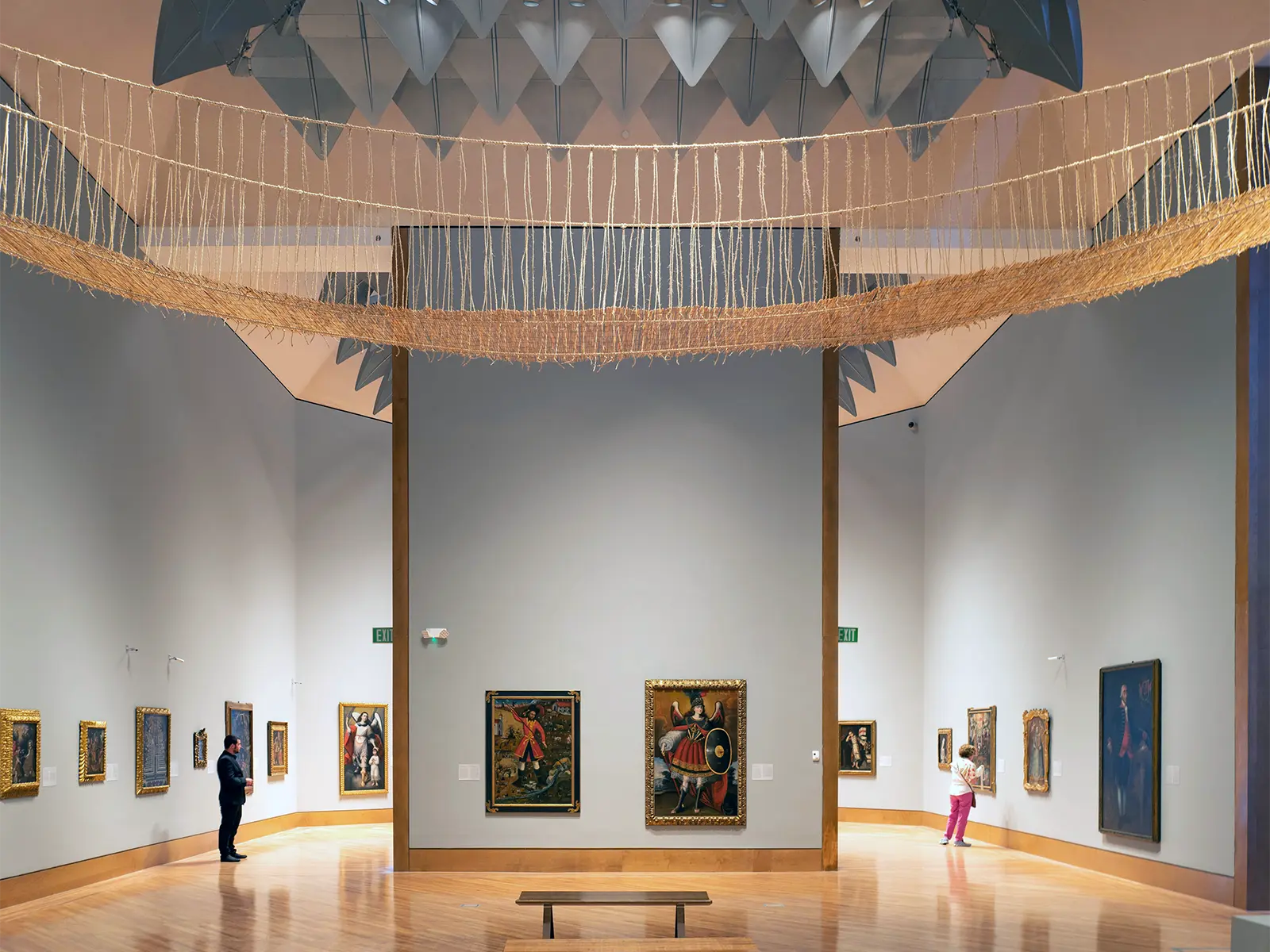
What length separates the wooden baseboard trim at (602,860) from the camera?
1368cm

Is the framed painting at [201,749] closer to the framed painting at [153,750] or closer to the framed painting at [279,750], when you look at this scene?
the framed painting at [153,750]

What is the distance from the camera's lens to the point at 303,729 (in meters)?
20.6

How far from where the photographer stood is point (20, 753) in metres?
11.3

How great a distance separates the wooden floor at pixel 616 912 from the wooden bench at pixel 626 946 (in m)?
0.13

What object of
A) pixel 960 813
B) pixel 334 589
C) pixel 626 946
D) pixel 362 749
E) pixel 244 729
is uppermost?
pixel 334 589

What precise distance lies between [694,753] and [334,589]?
8.91 m

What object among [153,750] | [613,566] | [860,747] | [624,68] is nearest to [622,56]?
[624,68]

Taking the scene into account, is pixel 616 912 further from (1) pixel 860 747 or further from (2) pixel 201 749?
(1) pixel 860 747

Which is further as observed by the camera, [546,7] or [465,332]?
[546,7]

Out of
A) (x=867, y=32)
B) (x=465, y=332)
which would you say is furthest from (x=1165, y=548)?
(x=465, y=332)

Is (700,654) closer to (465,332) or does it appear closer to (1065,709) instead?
(1065,709)

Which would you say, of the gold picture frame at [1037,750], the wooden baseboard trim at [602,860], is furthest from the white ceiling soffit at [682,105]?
the gold picture frame at [1037,750]

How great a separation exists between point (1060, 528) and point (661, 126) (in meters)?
6.74

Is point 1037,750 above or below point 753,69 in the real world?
below
